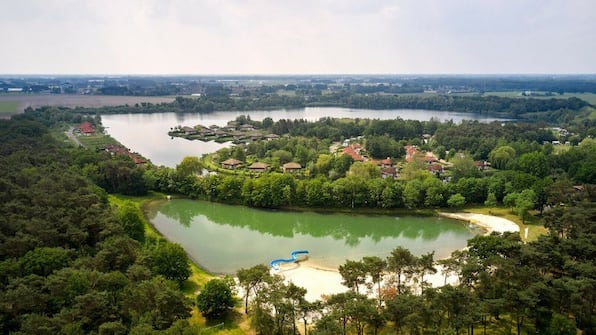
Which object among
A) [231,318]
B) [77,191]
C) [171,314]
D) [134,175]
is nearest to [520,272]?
[231,318]

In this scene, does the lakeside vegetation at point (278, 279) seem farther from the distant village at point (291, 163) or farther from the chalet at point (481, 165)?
the chalet at point (481, 165)

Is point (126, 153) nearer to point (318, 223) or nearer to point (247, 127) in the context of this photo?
point (318, 223)

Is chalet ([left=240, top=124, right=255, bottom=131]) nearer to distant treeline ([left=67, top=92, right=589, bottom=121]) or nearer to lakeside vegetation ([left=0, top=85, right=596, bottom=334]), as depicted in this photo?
lakeside vegetation ([left=0, top=85, right=596, bottom=334])

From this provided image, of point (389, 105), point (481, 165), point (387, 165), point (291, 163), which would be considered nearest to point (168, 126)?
point (291, 163)

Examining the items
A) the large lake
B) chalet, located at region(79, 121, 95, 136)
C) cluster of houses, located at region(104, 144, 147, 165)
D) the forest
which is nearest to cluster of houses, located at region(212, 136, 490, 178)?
the large lake

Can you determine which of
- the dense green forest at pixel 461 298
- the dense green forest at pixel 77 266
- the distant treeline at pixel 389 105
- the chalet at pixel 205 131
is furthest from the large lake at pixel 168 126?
the dense green forest at pixel 461 298
